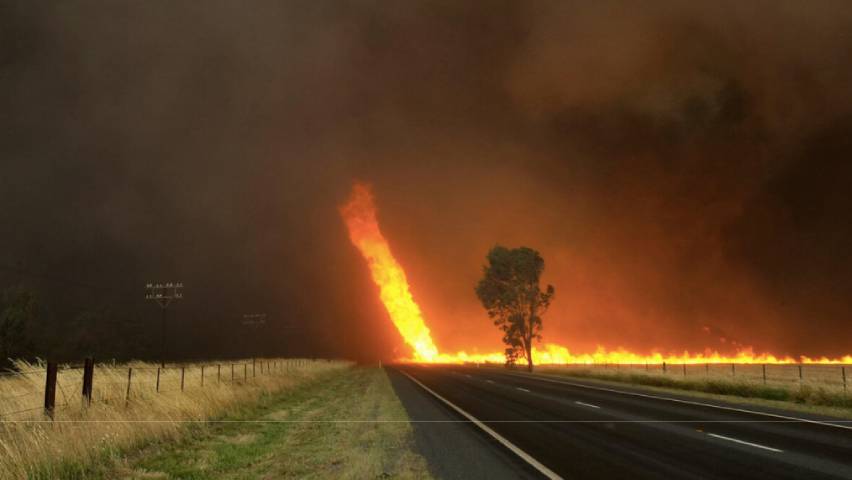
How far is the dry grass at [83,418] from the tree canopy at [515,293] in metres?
60.8

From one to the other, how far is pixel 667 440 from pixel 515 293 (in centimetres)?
6628

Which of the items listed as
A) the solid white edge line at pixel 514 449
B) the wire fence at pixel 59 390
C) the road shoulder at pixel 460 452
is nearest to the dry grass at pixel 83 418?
the wire fence at pixel 59 390

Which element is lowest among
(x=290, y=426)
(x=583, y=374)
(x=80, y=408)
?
(x=583, y=374)

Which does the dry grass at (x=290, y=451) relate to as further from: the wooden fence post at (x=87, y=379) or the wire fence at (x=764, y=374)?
the wire fence at (x=764, y=374)

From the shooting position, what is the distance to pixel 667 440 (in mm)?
12875

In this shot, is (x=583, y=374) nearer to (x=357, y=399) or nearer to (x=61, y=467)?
(x=357, y=399)

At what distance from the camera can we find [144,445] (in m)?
12.5

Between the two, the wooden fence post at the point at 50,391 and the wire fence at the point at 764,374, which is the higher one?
the wooden fence post at the point at 50,391

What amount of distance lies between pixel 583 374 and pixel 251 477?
48430 mm

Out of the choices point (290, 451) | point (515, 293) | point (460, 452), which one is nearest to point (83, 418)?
point (290, 451)

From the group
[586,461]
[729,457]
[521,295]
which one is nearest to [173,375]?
[586,461]

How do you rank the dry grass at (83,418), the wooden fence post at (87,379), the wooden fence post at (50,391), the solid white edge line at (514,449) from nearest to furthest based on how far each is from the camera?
1. the solid white edge line at (514,449)
2. the dry grass at (83,418)
3. the wooden fence post at (50,391)
4. the wooden fence post at (87,379)

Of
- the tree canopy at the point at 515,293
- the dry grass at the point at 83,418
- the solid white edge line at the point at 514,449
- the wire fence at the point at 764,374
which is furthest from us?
the tree canopy at the point at 515,293

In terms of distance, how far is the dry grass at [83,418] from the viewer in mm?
9789
